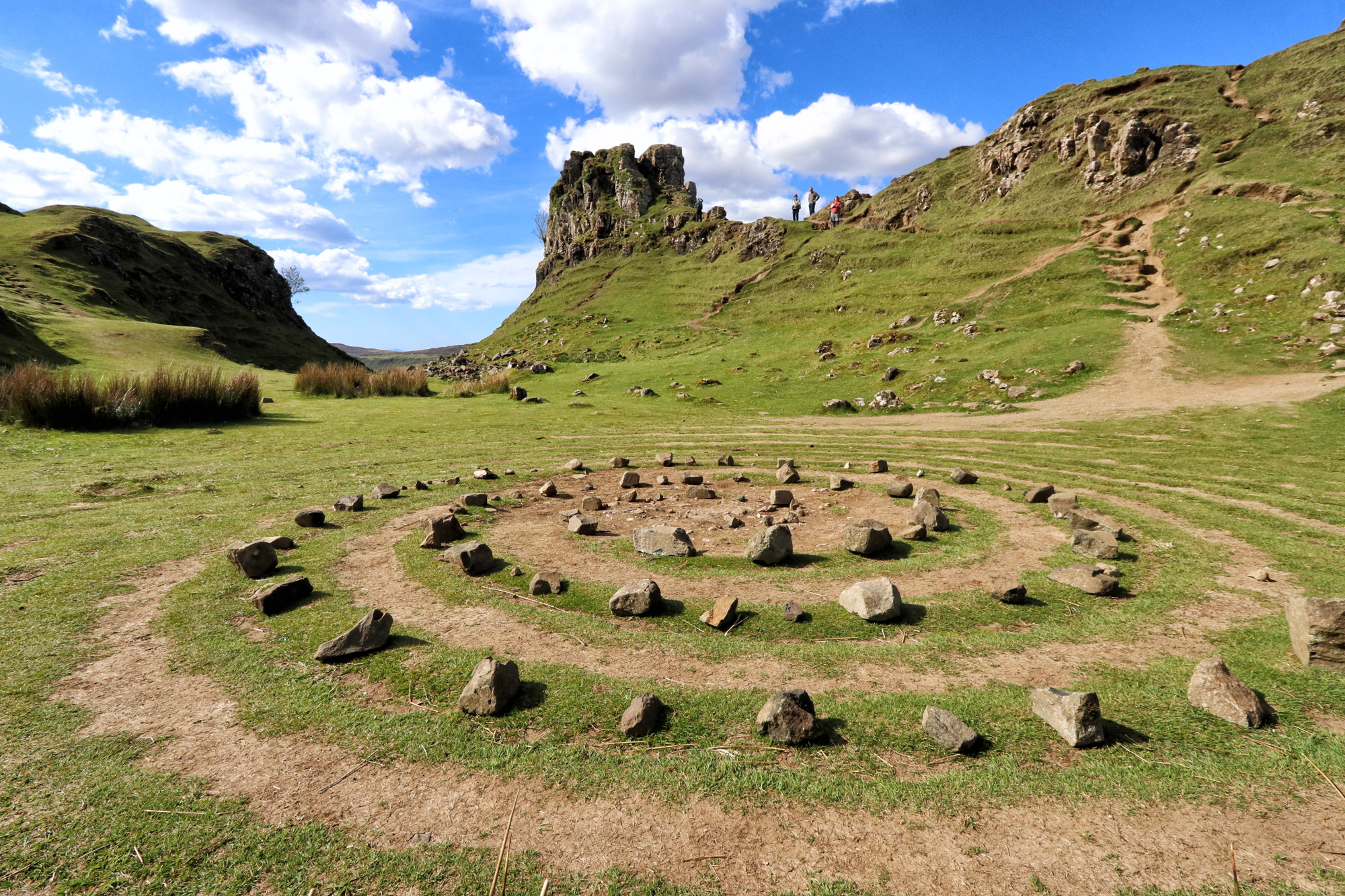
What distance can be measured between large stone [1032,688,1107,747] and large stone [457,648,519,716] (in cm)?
460

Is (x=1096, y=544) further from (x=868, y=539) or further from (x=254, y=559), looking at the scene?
(x=254, y=559)

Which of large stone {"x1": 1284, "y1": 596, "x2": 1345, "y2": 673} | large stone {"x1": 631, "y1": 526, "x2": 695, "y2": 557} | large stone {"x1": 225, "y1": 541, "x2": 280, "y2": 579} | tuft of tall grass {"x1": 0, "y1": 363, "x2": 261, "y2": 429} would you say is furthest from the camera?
tuft of tall grass {"x1": 0, "y1": 363, "x2": 261, "y2": 429}

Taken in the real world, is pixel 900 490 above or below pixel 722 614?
above

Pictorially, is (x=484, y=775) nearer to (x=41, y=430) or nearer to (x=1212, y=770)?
(x=1212, y=770)

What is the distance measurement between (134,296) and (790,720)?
111 metres

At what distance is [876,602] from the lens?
Result: 6.54 m

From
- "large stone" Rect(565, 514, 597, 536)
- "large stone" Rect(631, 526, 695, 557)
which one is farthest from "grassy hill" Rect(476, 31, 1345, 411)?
"large stone" Rect(631, 526, 695, 557)

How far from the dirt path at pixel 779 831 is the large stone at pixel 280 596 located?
96.1 inches

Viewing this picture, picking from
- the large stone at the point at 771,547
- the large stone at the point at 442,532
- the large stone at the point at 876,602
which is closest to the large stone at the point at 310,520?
the large stone at the point at 442,532

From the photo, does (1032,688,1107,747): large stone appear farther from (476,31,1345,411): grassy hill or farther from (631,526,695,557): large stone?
(476,31,1345,411): grassy hill

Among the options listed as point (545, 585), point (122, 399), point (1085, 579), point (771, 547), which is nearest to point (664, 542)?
point (771, 547)

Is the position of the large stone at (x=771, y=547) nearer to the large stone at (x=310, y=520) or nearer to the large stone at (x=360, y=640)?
the large stone at (x=360, y=640)

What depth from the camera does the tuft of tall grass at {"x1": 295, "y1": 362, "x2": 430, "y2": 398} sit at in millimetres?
36125

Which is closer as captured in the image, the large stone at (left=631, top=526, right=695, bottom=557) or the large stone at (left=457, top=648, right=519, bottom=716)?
the large stone at (left=457, top=648, right=519, bottom=716)
